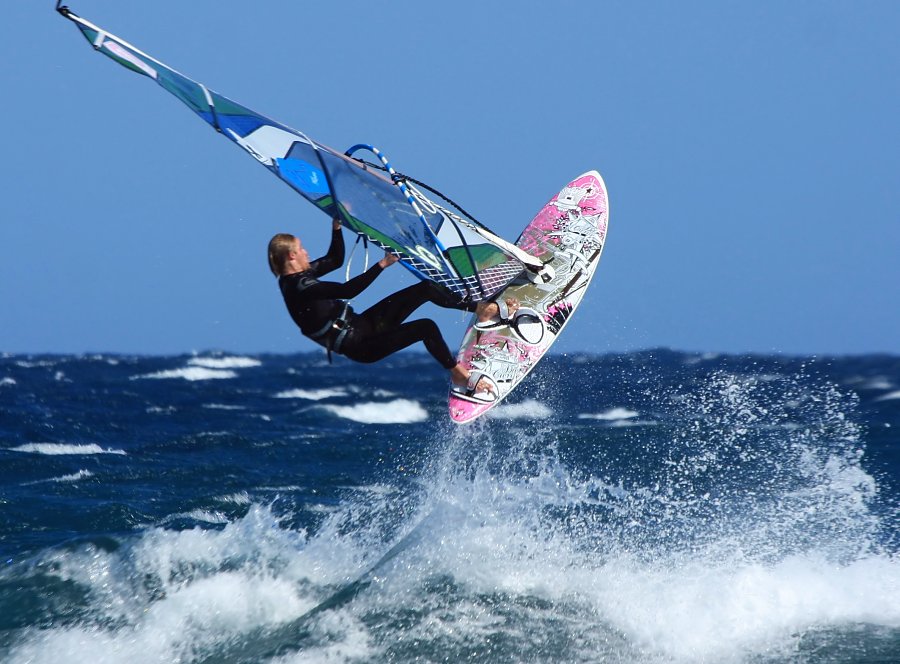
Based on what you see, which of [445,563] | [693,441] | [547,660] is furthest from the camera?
[693,441]

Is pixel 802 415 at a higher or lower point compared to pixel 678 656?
higher

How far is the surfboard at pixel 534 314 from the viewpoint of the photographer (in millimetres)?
7105

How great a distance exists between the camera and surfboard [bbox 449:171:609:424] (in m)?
7.11

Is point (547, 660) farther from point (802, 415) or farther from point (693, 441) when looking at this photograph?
point (802, 415)

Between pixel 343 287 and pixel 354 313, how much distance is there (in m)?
0.32

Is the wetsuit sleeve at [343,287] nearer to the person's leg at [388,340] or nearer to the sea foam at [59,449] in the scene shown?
the person's leg at [388,340]

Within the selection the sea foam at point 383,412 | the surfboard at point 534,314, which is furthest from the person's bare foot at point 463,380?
the sea foam at point 383,412

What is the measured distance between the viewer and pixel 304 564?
277 inches

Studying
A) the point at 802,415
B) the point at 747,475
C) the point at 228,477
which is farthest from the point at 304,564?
the point at 802,415

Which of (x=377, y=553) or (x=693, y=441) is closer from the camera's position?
(x=377, y=553)

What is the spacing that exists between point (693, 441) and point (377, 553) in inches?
250

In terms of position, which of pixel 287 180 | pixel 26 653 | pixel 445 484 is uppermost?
pixel 287 180

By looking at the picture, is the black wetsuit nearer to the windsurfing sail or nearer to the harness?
the harness

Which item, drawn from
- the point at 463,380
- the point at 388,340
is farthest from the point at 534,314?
the point at 388,340
